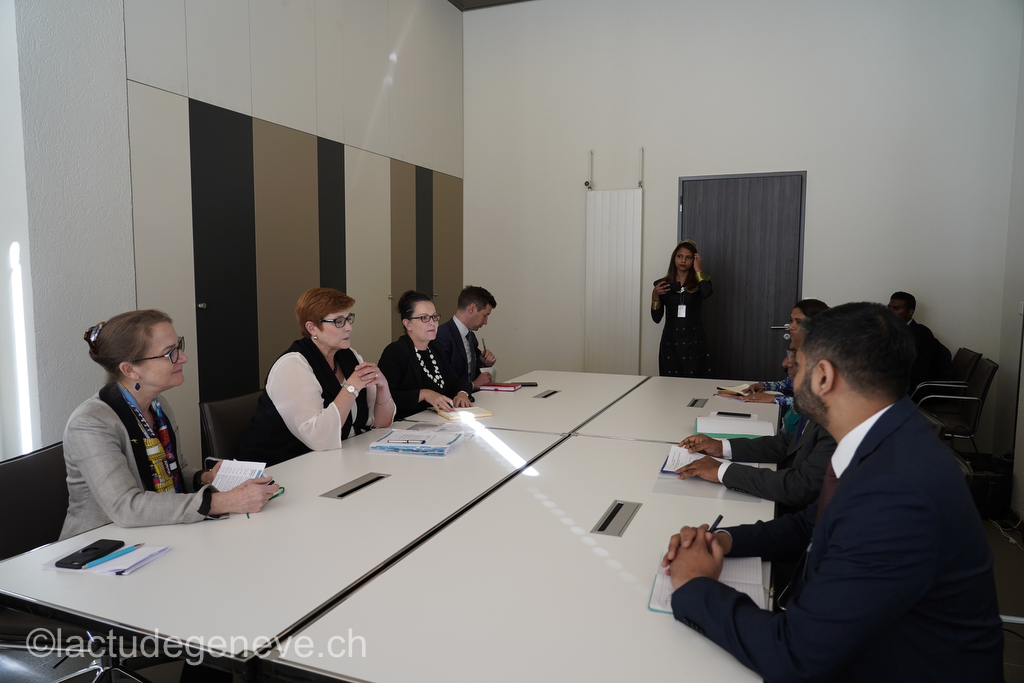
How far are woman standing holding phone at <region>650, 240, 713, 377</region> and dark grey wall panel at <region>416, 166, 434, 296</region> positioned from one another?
6.94 feet

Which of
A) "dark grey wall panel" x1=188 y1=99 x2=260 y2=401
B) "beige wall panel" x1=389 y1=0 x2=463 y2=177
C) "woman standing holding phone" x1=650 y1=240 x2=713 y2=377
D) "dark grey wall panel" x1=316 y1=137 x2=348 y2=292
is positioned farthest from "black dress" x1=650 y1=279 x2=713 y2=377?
"dark grey wall panel" x1=188 y1=99 x2=260 y2=401

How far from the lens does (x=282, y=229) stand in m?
4.53

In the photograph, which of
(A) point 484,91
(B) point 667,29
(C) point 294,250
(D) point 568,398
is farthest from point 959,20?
(C) point 294,250

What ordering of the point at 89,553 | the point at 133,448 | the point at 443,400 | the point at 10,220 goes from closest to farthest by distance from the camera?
the point at 89,553
the point at 133,448
the point at 10,220
the point at 443,400

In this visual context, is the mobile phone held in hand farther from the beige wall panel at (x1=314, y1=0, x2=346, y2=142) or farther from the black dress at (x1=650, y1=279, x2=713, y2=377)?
the black dress at (x1=650, y1=279, x2=713, y2=377)

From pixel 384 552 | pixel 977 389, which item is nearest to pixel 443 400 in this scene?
pixel 384 552

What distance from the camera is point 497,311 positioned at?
22.9 ft

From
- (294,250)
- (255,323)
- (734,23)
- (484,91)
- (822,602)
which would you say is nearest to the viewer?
(822,602)

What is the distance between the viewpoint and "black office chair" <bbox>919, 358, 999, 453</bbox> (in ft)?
13.2

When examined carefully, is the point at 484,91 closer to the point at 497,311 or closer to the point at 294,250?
the point at 497,311

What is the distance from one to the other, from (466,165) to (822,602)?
637cm

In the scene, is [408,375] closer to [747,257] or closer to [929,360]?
[747,257]

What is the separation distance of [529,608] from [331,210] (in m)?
4.21

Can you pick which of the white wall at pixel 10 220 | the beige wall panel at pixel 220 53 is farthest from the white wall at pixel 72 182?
the beige wall panel at pixel 220 53
